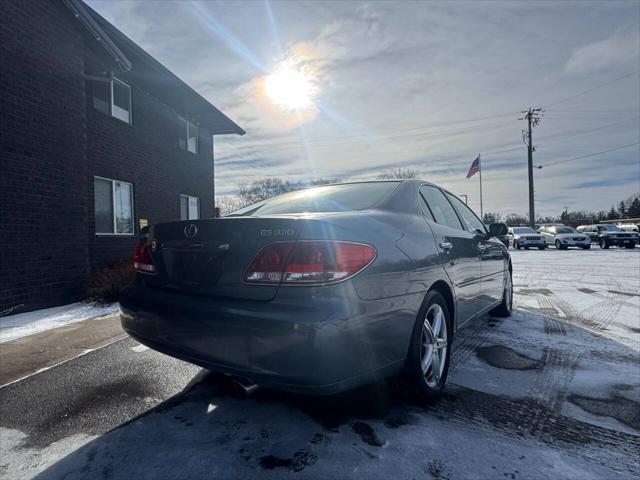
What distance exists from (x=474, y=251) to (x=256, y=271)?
240 centimetres

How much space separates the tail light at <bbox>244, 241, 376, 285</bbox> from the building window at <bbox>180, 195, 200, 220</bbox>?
10442mm

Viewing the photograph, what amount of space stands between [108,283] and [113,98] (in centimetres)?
492

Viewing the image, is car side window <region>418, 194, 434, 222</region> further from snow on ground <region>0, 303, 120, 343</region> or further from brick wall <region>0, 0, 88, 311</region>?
brick wall <region>0, 0, 88, 311</region>

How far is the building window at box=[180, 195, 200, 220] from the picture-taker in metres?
12.1

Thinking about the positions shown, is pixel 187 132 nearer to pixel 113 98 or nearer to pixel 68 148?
pixel 113 98

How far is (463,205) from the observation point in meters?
4.15

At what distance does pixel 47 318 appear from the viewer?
17.9ft

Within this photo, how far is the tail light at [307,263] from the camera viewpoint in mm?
1863

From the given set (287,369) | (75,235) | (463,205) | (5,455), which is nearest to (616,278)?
(463,205)

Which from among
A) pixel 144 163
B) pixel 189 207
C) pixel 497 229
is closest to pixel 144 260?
pixel 497 229

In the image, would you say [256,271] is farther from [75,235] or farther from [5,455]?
[75,235]

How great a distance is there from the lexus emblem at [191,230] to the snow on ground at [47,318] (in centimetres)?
361

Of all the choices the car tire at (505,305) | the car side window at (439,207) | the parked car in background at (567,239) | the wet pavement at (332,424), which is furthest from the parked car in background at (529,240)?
the car side window at (439,207)

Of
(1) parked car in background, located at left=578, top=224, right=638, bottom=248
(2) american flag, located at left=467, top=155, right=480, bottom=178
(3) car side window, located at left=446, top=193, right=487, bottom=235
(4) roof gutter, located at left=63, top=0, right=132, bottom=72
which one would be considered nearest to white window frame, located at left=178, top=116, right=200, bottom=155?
(4) roof gutter, located at left=63, top=0, right=132, bottom=72
